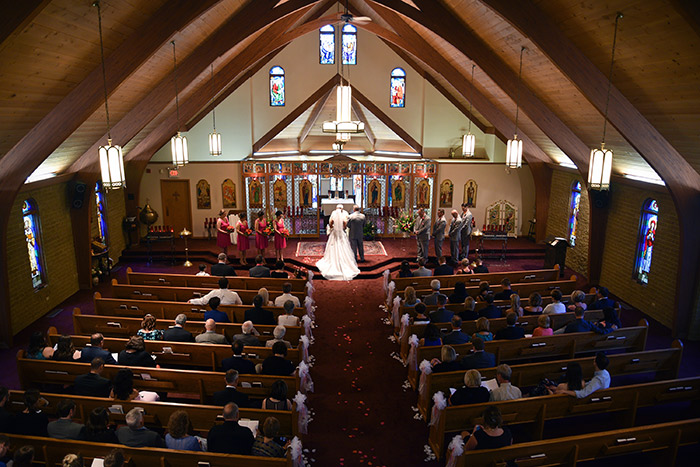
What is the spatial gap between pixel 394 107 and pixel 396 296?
388 inches

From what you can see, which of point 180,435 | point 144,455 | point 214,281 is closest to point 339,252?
point 214,281

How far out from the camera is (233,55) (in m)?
13.6

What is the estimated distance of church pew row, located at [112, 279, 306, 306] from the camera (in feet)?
34.7

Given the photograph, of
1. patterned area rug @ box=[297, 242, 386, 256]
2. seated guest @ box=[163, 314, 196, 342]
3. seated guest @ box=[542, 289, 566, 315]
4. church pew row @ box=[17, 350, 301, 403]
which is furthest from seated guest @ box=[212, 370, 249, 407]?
patterned area rug @ box=[297, 242, 386, 256]

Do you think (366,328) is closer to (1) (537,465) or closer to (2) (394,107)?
(1) (537,465)

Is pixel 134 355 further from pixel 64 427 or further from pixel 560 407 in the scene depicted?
pixel 560 407

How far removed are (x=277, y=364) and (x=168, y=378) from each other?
1.56 m

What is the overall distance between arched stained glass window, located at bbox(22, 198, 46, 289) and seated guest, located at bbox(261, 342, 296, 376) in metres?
7.56

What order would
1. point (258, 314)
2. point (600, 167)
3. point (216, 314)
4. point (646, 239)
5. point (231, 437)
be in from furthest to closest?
point (646, 239) → point (258, 314) → point (216, 314) → point (600, 167) → point (231, 437)

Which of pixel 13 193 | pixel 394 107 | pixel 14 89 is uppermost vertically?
pixel 394 107

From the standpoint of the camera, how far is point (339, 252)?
48.9 feet

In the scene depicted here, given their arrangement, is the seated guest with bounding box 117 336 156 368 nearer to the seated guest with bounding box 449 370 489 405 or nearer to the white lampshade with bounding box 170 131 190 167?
the seated guest with bounding box 449 370 489 405

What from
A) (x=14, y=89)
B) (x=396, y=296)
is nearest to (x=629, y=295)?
(x=396, y=296)

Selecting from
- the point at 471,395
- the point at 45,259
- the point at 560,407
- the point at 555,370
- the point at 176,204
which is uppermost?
the point at 176,204
